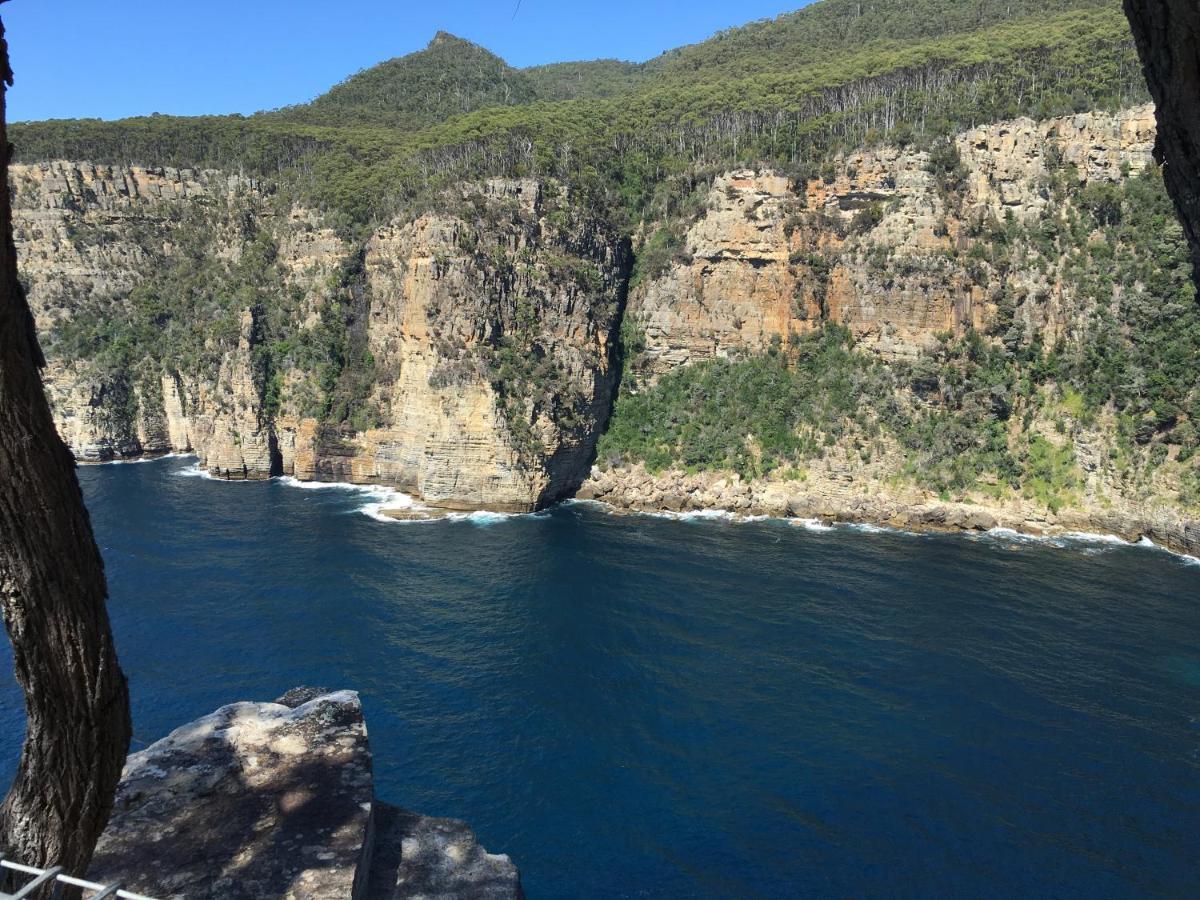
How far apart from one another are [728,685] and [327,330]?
5679cm

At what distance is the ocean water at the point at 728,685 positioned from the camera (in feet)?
86.5

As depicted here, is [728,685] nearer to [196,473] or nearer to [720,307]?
[720,307]

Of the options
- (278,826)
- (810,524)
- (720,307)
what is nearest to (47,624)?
(278,826)

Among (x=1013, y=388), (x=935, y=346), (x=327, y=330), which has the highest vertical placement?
(x=327, y=330)

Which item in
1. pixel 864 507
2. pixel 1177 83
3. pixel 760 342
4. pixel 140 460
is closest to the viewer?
pixel 1177 83

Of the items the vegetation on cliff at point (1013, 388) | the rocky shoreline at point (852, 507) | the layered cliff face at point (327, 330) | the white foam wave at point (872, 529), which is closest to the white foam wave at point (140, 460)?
the layered cliff face at point (327, 330)

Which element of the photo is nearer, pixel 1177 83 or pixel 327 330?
pixel 1177 83

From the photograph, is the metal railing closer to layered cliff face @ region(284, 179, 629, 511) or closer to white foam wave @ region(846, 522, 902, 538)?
white foam wave @ region(846, 522, 902, 538)

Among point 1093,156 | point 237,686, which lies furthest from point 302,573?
point 1093,156

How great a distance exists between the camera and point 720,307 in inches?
2881

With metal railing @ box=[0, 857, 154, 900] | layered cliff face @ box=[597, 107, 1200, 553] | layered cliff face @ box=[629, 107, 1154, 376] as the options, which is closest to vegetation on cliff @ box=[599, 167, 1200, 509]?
layered cliff face @ box=[597, 107, 1200, 553]

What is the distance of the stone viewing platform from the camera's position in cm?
1359

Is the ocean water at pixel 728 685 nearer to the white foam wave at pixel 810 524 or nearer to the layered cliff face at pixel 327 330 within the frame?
the white foam wave at pixel 810 524

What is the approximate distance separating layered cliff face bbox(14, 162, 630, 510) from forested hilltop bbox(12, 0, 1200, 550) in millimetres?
297
